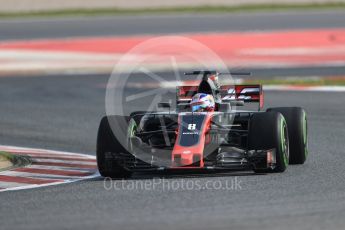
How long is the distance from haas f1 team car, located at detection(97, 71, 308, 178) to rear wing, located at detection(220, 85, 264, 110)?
46cm

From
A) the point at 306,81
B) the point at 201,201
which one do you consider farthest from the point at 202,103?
the point at 306,81

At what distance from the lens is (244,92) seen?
1414 cm

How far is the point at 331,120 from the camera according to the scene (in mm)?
18234

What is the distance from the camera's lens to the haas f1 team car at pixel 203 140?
40.0ft

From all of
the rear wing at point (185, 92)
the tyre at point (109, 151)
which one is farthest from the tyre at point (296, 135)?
the tyre at point (109, 151)

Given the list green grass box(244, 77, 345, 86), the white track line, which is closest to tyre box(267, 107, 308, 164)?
the white track line

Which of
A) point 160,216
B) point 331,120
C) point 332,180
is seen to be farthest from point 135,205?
point 331,120

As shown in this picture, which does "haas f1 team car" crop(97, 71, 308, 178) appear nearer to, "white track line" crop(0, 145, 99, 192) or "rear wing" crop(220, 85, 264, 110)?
"rear wing" crop(220, 85, 264, 110)

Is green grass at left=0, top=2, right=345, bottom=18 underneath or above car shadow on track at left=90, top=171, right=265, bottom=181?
above

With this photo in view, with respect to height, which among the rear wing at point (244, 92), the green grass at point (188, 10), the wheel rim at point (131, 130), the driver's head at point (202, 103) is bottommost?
the wheel rim at point (131, 130)

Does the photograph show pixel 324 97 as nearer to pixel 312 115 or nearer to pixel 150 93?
pixel 312 115

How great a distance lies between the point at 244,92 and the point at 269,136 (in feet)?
6.23

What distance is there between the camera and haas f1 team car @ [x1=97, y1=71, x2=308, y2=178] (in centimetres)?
1220

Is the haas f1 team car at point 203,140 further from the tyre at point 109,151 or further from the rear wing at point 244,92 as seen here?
the rear wing at point 244,92
